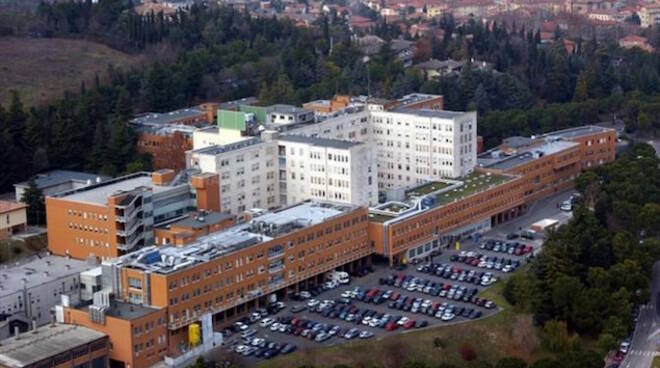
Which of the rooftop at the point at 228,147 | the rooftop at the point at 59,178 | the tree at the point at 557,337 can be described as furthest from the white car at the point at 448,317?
the rooftop at the point at 59,178

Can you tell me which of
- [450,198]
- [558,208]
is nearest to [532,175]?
[558,208]

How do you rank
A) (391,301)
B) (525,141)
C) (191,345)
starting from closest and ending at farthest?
1. (191,345)
2. (391,301)
3. (525,141)

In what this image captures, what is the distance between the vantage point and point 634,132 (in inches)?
2073

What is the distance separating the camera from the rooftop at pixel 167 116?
46013mm

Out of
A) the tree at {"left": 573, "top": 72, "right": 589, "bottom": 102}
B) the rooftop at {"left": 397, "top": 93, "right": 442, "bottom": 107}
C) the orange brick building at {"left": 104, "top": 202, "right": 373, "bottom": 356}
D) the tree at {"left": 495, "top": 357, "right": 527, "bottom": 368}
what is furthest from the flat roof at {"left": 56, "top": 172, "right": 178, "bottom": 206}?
the tree at {"left": 573, "top": 72, "right": 589, "bottom": 102}

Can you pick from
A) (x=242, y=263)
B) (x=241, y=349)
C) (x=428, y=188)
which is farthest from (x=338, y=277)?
(x=428, y=188)

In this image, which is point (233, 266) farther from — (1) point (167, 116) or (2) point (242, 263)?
(1) point (167, 116)

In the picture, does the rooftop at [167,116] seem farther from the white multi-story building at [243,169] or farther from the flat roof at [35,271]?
the flat roof at [35,271]

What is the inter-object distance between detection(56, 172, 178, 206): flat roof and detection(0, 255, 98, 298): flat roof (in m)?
1.75

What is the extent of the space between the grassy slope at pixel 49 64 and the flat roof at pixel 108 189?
550 inches

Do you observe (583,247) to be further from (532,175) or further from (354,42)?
(354,42)

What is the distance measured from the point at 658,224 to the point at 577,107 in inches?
623

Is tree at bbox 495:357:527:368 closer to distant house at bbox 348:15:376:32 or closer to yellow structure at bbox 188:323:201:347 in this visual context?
yellow structure at bbox 188:323:201:347

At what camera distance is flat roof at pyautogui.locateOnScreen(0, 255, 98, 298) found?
31.8 metres
